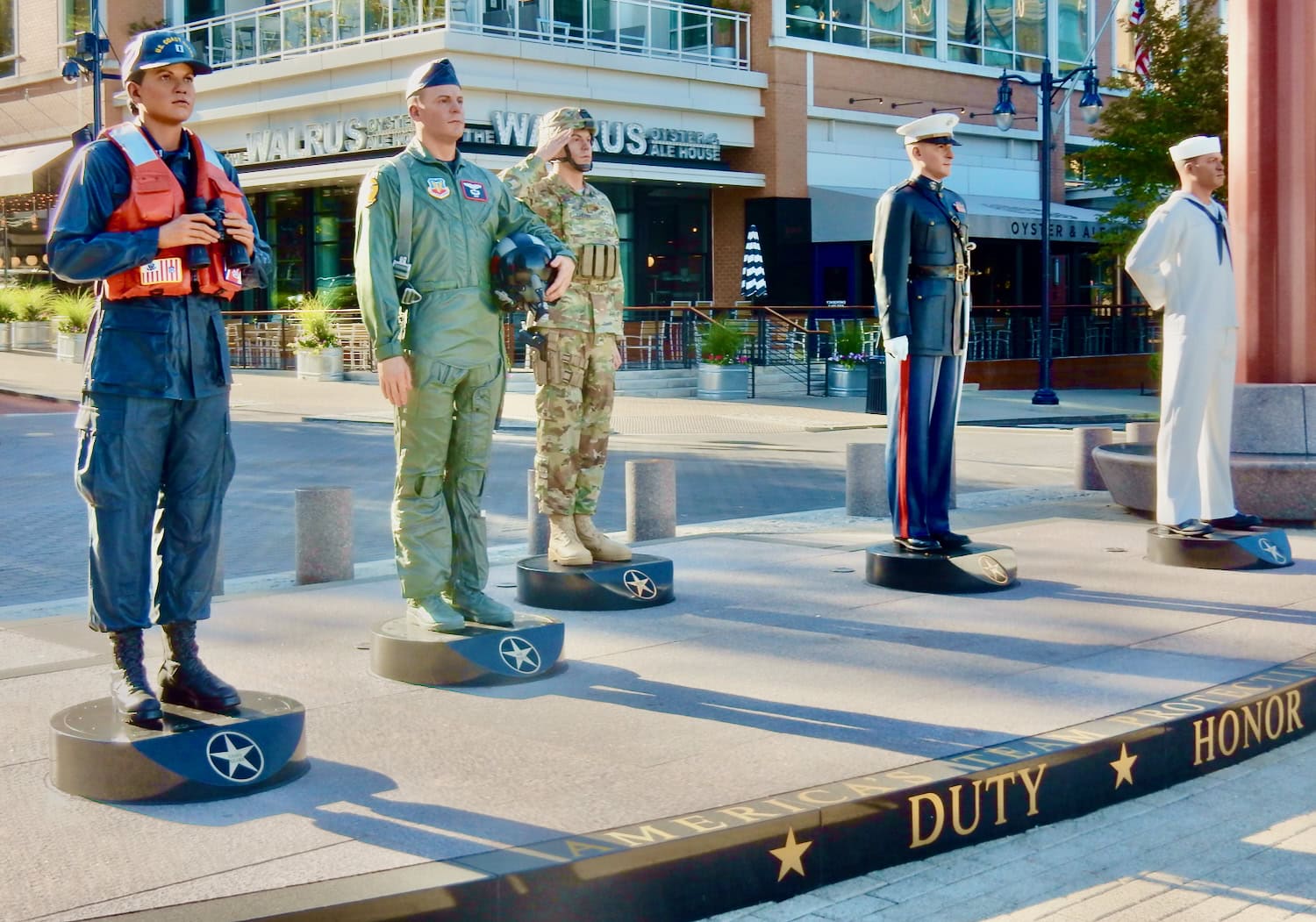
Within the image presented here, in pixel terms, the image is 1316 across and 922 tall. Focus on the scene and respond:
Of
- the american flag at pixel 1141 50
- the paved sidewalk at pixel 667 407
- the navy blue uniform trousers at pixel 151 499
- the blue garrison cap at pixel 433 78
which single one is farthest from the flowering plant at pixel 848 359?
the navy blue uniform trousers at pixel 151 499

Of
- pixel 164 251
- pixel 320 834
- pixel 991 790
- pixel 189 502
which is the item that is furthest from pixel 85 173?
pixel 991 790

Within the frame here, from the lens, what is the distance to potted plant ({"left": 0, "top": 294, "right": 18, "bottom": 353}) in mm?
35688

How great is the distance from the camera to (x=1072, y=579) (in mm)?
8633

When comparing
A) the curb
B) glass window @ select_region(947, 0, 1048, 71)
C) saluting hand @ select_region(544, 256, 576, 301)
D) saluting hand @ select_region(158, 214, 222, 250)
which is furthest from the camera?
glass window @ select_region(947, 0, 1048, 71)

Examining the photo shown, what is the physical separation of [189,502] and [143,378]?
0.42 metres

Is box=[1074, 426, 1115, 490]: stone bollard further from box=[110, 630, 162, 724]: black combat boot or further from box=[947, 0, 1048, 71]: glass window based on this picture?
box=[947, 0, 1048, 71]: glass window

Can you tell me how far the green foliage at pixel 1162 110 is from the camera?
97.7ft

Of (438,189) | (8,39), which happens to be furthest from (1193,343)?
(8,39)

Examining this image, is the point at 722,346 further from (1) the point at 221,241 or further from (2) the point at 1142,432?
(1) the point at 221,241

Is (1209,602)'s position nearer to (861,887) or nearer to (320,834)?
(861,887)

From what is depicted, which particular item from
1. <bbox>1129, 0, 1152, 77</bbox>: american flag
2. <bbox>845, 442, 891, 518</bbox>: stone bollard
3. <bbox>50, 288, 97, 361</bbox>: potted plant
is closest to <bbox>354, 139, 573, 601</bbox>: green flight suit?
<bbox>845, 442, 891, 518</bbox>: stone bollard

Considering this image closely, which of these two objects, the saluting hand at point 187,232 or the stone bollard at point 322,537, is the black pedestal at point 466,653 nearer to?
the saluting hand at point 187,232

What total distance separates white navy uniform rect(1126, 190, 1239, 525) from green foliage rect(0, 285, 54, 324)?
31.7 metres

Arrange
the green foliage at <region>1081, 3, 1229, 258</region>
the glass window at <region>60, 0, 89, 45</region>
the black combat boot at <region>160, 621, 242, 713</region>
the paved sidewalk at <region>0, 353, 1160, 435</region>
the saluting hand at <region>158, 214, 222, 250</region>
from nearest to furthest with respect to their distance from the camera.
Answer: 1. the saluting hand at <region>158, 214, 222, 250</region>
2. the black combat boot at <region>160, 621, 242, 713</region>
3. the paved sidewalk at <region>0, 353, 1160, 435</region>
4. the green foliage at <region>1081, 3, 1229, 258</region>
5. the glass window at <region>60, 0, 89, 45</region>
